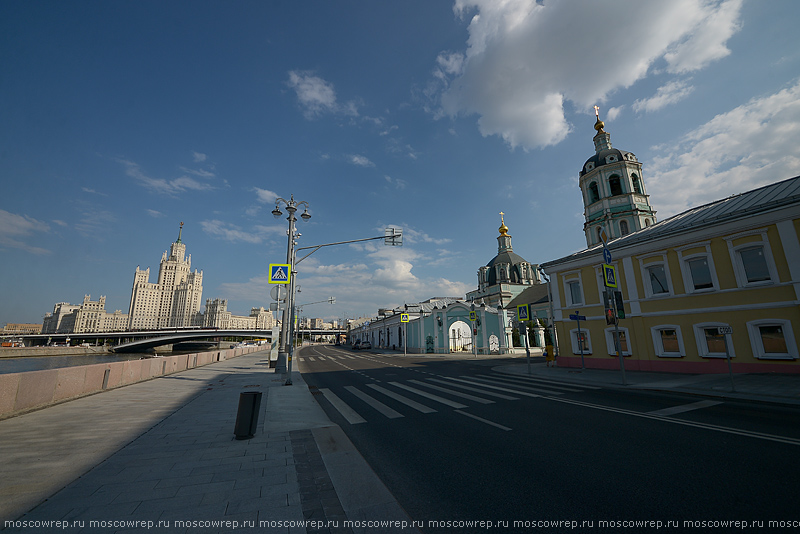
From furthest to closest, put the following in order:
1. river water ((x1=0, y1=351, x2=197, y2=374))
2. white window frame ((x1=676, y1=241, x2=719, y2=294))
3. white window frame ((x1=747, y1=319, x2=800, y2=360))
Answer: river water ((x1=0, y1=351, x2=197, y2=374))
white window frame ((x1=676, y1=241, x2=719, y2=294))
white window frame ((x1=747, y1=319, x2=800, y2=360))

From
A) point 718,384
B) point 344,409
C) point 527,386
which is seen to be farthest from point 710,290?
point 344,409

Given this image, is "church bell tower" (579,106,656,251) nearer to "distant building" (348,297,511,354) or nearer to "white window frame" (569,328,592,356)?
"distant building" (348,297,511,354)

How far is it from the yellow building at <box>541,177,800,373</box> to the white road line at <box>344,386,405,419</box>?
40.5 feet

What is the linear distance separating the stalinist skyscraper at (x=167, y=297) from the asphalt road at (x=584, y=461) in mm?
204115

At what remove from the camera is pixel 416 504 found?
404cm

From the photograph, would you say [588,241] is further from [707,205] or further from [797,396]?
[797,396]

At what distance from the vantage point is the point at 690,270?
16188 mm

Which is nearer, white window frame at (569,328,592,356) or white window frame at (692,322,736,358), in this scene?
white window frame at (692,322,736,358)

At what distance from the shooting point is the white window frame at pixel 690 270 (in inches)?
599

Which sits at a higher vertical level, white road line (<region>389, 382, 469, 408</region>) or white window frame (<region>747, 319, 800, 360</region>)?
white window frame (<region>747, 319, 800, 360</region>)

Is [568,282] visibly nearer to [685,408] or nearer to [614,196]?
[685,408]

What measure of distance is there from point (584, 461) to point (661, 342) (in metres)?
16.1

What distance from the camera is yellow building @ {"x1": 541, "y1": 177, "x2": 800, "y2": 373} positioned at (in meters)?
13.4

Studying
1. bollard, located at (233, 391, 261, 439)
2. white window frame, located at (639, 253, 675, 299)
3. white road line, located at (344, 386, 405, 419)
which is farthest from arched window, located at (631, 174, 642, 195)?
bollard, located at (233, 391, 261, 439)
